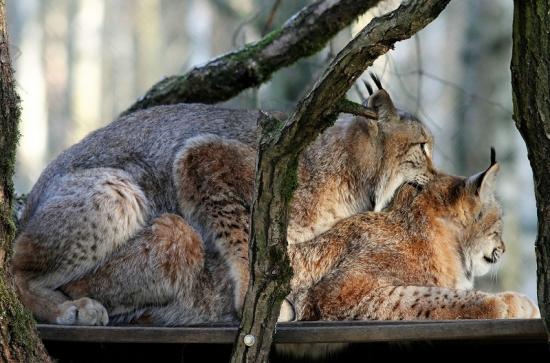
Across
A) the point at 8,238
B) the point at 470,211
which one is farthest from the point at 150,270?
the point at 470,211

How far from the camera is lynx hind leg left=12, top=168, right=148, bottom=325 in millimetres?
4746

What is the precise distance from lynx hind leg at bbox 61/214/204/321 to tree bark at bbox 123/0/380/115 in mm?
1635

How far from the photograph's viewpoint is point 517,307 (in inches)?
174

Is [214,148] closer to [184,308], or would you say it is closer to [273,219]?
[184,308]

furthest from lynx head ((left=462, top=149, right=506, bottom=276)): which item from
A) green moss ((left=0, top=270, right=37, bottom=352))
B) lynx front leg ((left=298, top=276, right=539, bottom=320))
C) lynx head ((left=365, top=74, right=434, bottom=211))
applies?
green moss ((left=0, top=270, right=37, bottom=352))

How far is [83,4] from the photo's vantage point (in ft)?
96.7

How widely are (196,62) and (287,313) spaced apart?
10.3m

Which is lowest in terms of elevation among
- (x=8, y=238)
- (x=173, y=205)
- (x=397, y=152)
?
(x=8, y=238)

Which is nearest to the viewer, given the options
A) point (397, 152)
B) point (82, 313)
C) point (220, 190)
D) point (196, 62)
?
point (82, 313)

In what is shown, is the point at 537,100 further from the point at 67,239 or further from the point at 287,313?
the point at 67,239

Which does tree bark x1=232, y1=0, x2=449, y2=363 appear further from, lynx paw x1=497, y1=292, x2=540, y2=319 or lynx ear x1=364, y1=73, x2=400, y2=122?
lynx ear x1=364, y1=73, x2=400, y2=122

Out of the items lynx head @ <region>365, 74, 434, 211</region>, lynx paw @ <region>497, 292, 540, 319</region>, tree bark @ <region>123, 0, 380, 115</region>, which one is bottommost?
lynx paw @ <region>497, 292, 540, 319</region>

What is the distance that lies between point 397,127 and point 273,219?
2.02m

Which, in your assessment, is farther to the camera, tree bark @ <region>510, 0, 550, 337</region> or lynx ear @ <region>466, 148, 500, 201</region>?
lynx ear @ <region>466, 148, 500, 201</region>
